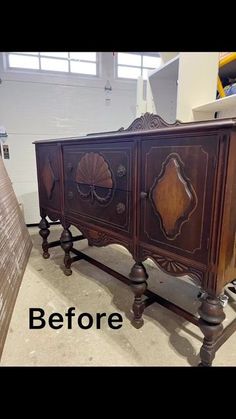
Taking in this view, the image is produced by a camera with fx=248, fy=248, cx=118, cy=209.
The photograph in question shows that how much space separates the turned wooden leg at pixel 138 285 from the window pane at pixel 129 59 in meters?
2.70

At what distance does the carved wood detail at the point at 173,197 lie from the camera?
0.89m

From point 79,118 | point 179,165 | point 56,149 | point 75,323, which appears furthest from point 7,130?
point 179,165

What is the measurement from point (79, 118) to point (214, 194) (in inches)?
99.6

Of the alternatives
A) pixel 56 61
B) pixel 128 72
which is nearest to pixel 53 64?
pixel 56 61

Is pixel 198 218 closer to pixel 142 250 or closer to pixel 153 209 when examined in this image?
pixel 153 209

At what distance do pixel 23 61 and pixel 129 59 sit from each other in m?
1.23

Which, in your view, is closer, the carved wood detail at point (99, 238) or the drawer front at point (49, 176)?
the carved wood detail at point (99, 238)

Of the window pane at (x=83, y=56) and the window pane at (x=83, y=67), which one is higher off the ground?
the window pane at (x=83, y=56)

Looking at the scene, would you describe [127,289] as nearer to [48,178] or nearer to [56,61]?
[48,178]

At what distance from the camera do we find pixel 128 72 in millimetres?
3039

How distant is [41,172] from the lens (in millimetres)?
1957

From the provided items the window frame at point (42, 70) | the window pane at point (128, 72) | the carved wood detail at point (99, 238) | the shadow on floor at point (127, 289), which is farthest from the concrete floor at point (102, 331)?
the window pane at point (128, 72)

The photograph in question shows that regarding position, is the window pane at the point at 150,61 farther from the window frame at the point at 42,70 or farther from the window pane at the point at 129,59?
the window frame at the point at 42,70

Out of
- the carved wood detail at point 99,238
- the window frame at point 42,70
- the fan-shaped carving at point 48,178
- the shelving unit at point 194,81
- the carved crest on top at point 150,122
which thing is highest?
the window frame at point 42,70
